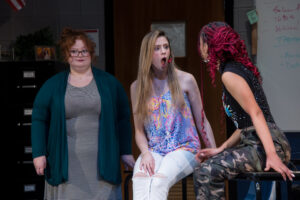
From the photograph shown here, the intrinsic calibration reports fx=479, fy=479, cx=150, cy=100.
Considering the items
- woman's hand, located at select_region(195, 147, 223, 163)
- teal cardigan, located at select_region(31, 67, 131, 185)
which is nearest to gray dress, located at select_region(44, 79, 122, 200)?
teal cardigan, located at select_region(31, 67, 131, 185)

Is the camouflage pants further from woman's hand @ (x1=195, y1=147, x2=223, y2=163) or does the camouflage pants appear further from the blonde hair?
the blonde hair

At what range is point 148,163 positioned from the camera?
252 centimetres

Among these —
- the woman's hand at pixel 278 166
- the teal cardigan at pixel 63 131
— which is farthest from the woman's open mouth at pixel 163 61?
the woman's hand at pixel 278 166

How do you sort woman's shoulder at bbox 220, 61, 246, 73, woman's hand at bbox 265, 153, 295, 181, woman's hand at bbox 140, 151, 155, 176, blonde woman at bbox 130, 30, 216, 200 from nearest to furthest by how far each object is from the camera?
woman's hand at bbox 265, 153, 295, 181 < woman's shoulder at bbox 220, 61, 246, 73 < woman's hand at bbox 140, 151, 155, 176 < blonde woman at bbox 130, 30, 216, 200

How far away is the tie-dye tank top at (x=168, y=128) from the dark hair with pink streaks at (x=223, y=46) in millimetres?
464

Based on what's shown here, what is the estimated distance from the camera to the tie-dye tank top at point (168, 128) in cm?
267

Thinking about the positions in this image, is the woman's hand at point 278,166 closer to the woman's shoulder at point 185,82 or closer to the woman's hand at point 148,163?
the woman's hand at point 148,163

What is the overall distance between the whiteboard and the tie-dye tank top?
1.72 metres

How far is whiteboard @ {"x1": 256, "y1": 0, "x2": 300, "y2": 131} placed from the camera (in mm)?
4184

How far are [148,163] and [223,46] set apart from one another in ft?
2.39

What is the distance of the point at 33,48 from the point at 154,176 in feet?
7.03

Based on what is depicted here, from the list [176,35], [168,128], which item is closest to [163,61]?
[168,128]

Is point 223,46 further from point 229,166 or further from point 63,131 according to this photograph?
point 63,131

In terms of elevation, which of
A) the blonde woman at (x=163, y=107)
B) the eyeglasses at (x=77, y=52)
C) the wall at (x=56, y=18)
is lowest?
the blonde woman at (x=163, y=107)
